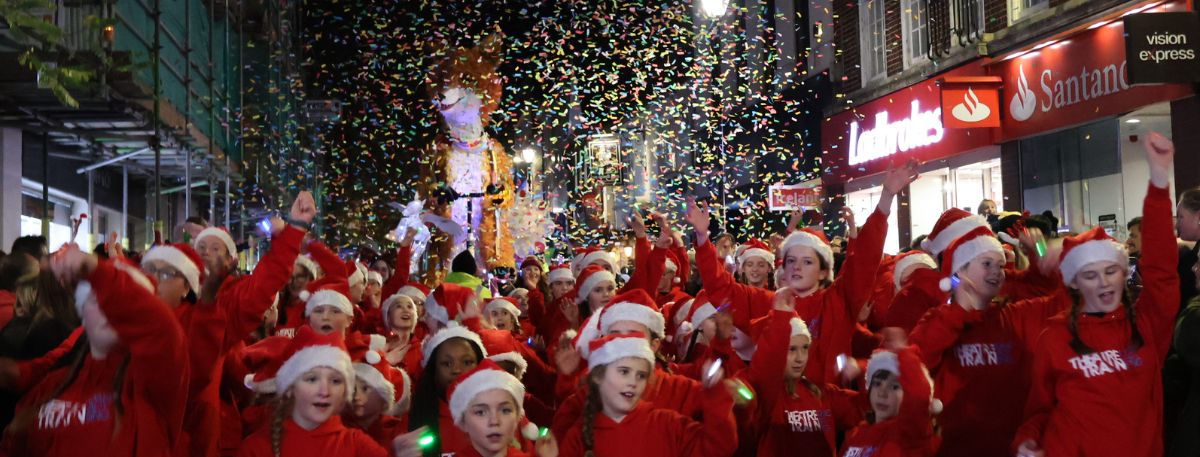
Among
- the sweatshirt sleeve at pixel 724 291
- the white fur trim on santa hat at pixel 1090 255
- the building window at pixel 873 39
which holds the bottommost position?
the sweatshirt sleeve at pixel 724 291

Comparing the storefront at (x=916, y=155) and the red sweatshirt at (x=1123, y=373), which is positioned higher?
the storefront at (x=916, y=155)

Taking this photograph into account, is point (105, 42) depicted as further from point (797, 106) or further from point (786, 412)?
point (797, 106)

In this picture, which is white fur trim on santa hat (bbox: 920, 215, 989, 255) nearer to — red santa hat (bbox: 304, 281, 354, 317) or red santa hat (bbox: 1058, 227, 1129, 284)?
red santa hat (bbox: 1058, 227, 1129, 284)

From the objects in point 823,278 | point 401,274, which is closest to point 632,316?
point 823,278

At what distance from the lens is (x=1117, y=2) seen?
50.4 ft

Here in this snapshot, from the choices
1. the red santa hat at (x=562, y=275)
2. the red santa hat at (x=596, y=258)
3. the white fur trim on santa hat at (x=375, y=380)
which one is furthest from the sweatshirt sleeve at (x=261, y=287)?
the red santa hat at (x=562, y=275)

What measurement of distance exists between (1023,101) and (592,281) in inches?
427

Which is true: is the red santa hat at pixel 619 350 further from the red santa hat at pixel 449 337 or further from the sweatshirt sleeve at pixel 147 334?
the sweatshirt sleeve at pixel 147 334

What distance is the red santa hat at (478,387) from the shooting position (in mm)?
5637

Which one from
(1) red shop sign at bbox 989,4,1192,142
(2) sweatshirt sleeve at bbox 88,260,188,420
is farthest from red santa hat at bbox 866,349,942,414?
(1) red shop sign at bbox 989,4,1192,142

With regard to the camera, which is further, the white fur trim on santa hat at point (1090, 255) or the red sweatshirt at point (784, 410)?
the red sweatshirt at point (784, 410)

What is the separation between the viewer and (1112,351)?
544cm

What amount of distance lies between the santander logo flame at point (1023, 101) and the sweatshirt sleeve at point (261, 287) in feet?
46.3

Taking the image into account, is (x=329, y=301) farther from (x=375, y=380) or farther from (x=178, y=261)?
(x=178, y=261)
